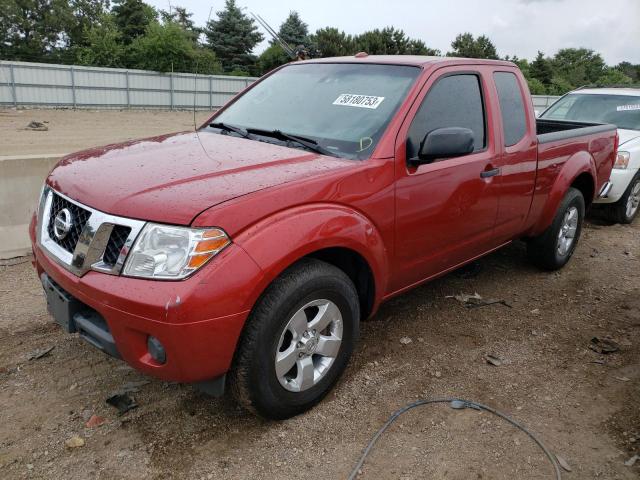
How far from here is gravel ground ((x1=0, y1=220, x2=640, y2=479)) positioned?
2.61 meters

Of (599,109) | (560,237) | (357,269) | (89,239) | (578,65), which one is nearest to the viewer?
(89,239)

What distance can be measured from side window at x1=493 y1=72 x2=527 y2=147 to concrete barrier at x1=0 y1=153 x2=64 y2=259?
3.90 meters

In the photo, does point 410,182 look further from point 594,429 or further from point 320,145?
point 594,429

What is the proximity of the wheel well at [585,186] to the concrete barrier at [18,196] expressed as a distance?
4913 mm

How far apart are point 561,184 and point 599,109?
13.7ft

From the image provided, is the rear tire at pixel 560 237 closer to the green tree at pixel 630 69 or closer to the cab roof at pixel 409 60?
the cab roof at pixel 409 60

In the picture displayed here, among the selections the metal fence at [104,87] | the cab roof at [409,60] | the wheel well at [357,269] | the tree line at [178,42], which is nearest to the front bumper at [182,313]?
the wheel well at [357,269]

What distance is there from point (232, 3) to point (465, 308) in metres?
38.2

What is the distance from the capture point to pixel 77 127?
1936 centimetres

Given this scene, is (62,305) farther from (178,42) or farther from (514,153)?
(178,42)

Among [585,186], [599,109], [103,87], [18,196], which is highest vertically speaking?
[599,109]

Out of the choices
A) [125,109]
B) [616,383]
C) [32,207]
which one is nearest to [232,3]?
[125,109]

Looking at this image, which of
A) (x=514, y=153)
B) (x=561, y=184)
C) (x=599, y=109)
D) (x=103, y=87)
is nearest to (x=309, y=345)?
(x=514, y=153)

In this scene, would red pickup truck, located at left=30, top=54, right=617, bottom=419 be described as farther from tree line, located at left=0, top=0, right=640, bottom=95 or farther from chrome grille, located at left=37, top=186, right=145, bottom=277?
tree line, located at left=0, top=0, right=640, bottom=95
